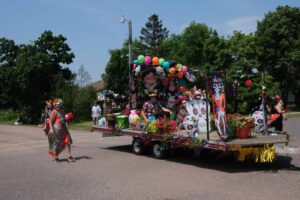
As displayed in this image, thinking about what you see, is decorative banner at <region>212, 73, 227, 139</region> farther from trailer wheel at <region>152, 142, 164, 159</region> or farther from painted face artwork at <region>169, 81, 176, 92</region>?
painted face artwork at <region>169, 81, 176, 92</region>

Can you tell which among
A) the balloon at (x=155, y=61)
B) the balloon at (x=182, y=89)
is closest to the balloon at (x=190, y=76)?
the balloon at (x=182, y=89)

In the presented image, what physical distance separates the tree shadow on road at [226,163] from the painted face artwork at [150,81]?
3.47 m

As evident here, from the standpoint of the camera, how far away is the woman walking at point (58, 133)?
460 inches

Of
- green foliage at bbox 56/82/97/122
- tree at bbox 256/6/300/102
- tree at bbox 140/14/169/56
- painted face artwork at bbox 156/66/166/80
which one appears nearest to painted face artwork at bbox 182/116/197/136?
painted face artwork at bbox 156/66/166/80

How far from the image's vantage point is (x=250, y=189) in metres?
7.70

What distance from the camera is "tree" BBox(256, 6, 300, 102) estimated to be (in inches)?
1654

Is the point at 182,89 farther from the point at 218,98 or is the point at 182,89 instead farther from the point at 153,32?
the point at 153,32

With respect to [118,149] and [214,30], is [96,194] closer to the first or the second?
[118,149]

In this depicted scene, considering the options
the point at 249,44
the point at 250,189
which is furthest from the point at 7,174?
the point at 249,44

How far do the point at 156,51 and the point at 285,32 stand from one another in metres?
17.9

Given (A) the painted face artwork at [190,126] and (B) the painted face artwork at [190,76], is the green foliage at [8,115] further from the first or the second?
(A) the painted face artwork at [190,126]

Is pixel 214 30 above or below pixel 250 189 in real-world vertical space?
above

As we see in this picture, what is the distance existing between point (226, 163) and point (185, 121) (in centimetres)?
159

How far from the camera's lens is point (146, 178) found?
902cm
